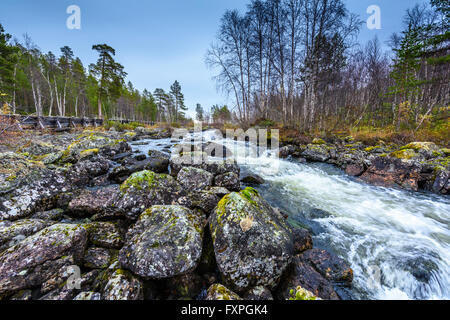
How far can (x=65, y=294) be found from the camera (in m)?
1.69

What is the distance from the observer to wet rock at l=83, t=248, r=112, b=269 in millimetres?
2090

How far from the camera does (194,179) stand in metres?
4.18

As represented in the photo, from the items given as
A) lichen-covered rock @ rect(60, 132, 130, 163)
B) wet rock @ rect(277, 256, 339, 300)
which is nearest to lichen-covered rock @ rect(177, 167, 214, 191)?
Result: wet rock @ rect(277, 256, 339, 300)

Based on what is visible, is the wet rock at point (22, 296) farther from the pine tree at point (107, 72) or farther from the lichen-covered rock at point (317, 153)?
the pine tree at point (107, 72)

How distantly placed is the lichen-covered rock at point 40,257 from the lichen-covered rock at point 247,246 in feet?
5.99

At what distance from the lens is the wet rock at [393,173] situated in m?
5.63

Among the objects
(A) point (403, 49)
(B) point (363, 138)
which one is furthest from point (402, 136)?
(A) point (403, 49)

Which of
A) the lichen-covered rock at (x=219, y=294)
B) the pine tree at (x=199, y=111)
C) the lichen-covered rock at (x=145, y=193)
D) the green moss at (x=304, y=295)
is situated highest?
the pine tree at (x=199, y=111)

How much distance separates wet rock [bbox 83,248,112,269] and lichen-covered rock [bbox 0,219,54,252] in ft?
3.09

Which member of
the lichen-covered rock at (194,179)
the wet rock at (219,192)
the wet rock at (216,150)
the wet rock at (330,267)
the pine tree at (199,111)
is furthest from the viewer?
the pine tree at (199,111)

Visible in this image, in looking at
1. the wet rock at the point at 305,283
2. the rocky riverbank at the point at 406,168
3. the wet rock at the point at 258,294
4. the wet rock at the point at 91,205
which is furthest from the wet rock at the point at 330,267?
the rocky riverbank at the point at 406,168

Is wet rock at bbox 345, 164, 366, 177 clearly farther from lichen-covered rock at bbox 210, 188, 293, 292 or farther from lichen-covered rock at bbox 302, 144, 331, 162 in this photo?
lichen-covered rock at bbox 210, 188, 293, 292

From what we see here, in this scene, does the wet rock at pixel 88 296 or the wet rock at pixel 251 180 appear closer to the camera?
the wet rock at pixel 88 296

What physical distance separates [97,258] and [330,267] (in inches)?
133
